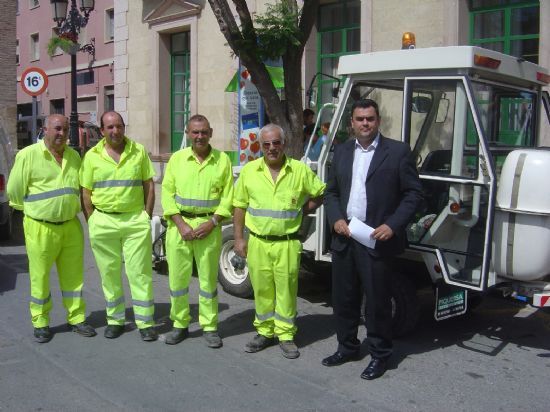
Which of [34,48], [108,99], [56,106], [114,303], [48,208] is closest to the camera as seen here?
[48,208]

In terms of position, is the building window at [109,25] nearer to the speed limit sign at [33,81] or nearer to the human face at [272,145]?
the speed limit sign at [33,81]

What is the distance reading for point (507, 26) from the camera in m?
10.3

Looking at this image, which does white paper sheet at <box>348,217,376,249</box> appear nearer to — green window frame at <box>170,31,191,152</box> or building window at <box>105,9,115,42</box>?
green window frame at <box>170,31,191,152</box>

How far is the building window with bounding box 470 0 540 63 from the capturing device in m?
10.0

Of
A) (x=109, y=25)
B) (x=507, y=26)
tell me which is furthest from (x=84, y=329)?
(x=109, y=25)

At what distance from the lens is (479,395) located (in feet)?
14.4

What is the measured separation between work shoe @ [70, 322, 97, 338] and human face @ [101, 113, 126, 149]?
151 centimetres

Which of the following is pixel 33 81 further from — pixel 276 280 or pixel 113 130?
pixel 276 280

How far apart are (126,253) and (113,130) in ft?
3.24

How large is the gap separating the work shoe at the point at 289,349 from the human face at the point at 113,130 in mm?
2062

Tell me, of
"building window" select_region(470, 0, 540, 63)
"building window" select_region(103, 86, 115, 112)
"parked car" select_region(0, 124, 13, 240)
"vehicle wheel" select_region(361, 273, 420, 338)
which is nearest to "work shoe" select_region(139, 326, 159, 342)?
"vehicle wheel" select_region(361, 273, 420, 338)

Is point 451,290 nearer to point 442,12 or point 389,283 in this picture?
point 389,283

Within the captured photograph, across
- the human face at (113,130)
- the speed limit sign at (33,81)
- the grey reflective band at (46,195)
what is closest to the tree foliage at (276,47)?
the human face at (113,130)

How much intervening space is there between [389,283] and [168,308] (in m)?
2.66
